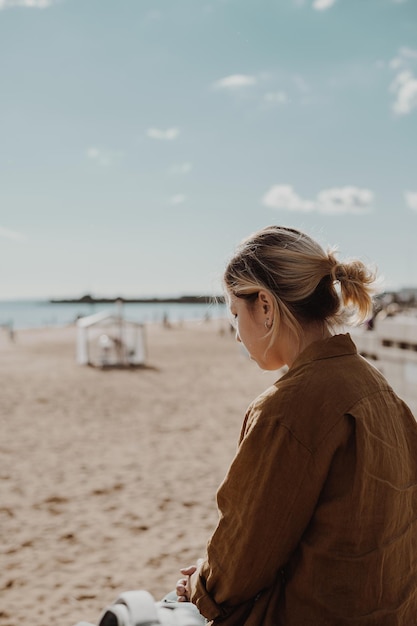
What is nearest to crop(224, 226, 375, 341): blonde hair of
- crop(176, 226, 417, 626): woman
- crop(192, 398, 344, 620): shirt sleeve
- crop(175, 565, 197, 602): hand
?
crop(176, 226, 417, 626): woman

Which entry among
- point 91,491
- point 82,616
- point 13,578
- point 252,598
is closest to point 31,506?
point 91,491

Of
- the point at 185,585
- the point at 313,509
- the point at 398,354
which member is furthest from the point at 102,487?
the point at 313,509

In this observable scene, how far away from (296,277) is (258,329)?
0.20m

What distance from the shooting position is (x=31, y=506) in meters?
5.36

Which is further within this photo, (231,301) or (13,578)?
(13,578)

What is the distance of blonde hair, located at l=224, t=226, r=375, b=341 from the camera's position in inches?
56.6

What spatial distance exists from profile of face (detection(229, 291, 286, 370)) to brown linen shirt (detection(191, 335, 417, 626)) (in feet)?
0.54

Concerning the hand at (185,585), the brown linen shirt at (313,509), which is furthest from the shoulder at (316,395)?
the hand at (185,585)

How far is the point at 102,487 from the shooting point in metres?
6.01

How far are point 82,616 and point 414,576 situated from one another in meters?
2.60

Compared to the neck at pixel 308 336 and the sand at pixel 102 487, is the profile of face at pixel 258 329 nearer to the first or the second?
the neck at pixel 308 336

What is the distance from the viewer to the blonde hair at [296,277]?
144 cm

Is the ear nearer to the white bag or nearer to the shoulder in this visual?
the shoulder

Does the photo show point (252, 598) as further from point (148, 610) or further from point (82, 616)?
point (82, 616)
